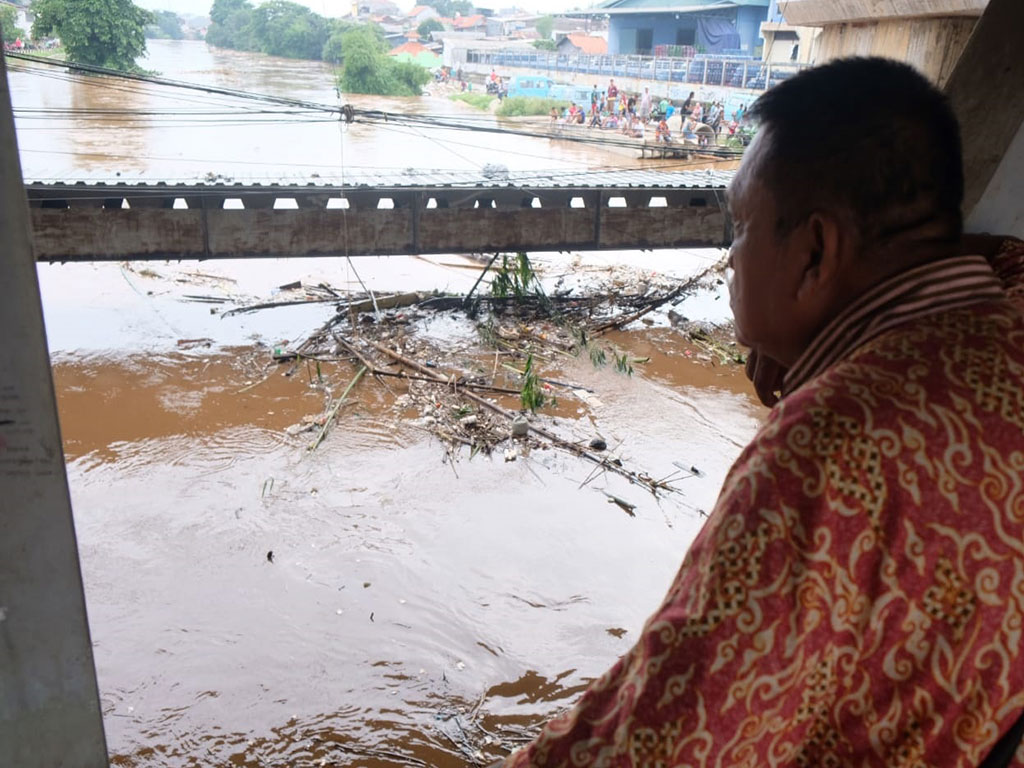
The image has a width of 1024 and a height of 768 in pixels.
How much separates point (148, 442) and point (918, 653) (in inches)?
289

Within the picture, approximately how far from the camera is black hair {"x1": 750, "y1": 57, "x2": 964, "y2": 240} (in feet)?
3.23

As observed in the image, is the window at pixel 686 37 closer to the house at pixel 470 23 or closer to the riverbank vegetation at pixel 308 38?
the riverbank vegetation at pixel 308 38

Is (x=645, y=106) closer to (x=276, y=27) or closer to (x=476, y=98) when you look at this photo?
(x=476, y=98)

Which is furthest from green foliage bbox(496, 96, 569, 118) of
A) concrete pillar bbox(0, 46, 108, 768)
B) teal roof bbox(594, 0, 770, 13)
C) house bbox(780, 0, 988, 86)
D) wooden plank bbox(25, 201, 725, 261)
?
concrete pillar bbox(0, 46, 108, 768)

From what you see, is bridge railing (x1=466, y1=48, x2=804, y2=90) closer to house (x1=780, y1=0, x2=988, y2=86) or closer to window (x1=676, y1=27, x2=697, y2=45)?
window (x1=676, y1=27, x2=697, y2=45)

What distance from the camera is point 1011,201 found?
6.66 feet

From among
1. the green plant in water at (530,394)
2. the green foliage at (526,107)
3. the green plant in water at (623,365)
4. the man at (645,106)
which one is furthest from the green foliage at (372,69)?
the green plant in water at (530,394)

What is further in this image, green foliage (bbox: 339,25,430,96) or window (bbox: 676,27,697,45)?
window (bbox: 676,27,697,45)

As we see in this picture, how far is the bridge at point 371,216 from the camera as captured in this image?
9016 millimetres

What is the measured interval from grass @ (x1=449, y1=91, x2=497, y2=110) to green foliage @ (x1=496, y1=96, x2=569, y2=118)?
1542 mm

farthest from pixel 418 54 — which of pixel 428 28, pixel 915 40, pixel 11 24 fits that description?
pixel 915 40

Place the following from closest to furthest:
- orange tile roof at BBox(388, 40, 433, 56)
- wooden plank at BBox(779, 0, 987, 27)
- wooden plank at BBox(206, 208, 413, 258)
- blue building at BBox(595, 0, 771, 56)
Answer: wooden plank at BBox(779, 0, 987, 27)
wooden plank at BBox(206, 208, 413, 258)
blue building at BBox(595, 0, 771, 56)
orange tile roof at BBox(388, 40, 433, 56)

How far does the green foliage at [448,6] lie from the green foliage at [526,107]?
1614 cm

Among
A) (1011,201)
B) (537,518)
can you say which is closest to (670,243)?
(537,518)
